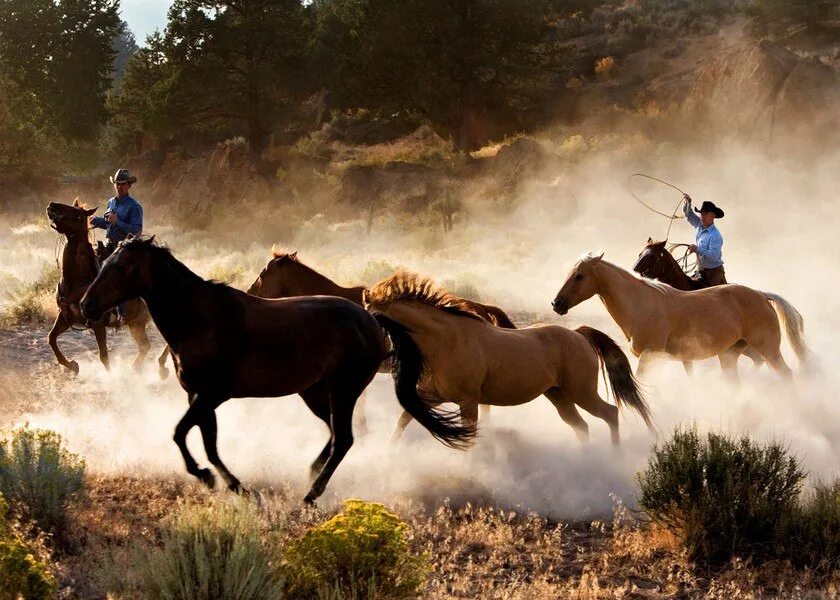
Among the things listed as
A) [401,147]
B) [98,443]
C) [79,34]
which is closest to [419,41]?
[401,147]

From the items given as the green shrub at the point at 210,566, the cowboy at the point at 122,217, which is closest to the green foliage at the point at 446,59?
the cowboy at the point at 122,217

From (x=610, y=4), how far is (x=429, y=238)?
27.5 meters

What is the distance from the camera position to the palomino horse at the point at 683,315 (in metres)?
10.7

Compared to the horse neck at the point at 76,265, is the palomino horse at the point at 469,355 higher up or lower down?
lower down

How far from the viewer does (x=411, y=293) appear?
27.4ft

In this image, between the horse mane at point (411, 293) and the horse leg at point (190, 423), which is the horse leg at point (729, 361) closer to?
the horse mane at point (411, 293)

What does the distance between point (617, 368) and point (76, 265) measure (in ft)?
23.0

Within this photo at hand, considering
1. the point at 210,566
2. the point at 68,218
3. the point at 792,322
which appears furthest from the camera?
the point at 68,218

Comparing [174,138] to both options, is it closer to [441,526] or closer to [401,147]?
[401,147]

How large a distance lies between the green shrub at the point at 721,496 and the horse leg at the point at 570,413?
75.0 inches

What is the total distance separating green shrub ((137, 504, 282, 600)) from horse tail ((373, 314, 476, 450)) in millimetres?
2913

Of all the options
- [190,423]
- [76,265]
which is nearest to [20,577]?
A: [190,423]

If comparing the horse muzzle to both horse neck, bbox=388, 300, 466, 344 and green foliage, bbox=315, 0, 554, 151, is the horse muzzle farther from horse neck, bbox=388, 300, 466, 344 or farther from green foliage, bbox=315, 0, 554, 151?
green foliage, bbox=315, 0, 554, 151

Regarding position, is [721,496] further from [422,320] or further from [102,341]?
[102,341]
